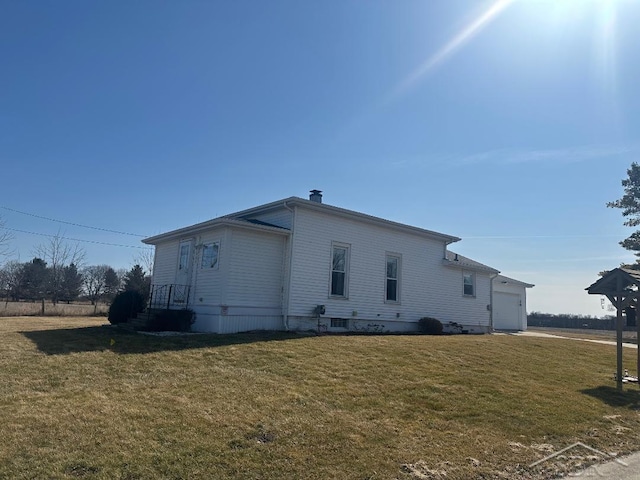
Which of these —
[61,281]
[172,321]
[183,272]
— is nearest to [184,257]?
[183,272]

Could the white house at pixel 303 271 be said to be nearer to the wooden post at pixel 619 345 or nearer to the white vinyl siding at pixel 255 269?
the white vinyl siding at pixel 255 269

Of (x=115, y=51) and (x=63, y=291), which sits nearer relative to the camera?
(x=115, y=51)

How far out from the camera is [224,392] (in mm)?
6926

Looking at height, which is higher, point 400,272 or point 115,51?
point 115,51

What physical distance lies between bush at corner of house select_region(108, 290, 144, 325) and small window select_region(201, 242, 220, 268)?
303 cm

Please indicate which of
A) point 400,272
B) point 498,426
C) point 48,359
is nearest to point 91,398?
point 48,359

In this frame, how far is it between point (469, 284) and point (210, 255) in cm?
1254

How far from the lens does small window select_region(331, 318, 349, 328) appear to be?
641 inches

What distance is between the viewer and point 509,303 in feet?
100.0

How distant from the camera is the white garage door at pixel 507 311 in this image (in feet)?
97.0

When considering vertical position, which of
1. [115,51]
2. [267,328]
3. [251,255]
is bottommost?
[267,328]

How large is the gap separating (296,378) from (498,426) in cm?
324

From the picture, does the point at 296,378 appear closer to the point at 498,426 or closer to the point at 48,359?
the point at 498,426

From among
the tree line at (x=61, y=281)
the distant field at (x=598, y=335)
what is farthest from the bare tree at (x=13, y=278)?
the distant field at (x=598, y=335)
